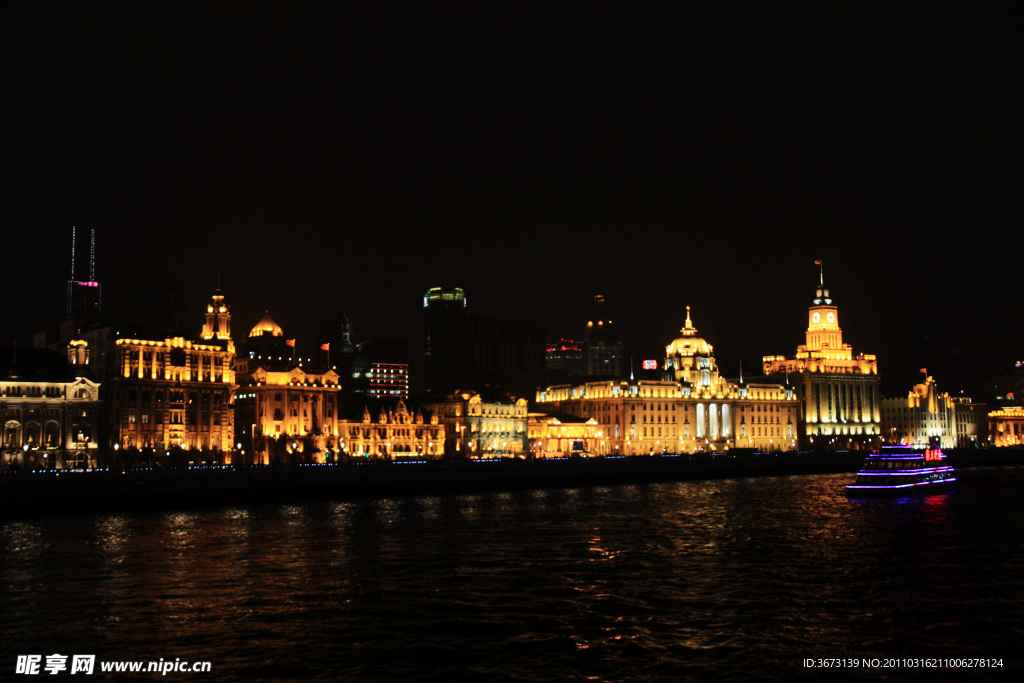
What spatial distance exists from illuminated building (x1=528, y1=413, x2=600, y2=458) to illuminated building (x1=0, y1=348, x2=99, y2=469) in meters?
79.2

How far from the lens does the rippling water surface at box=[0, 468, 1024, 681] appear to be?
32.9 m

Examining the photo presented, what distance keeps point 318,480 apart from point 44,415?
33655 mm

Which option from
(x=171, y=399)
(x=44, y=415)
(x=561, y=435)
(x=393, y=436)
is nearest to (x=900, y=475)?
(x=393, y=436)

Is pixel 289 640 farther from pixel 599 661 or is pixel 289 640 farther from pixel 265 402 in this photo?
pixel 265 402

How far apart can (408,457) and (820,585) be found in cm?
11047

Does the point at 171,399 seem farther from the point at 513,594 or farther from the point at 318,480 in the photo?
the point at 513,594

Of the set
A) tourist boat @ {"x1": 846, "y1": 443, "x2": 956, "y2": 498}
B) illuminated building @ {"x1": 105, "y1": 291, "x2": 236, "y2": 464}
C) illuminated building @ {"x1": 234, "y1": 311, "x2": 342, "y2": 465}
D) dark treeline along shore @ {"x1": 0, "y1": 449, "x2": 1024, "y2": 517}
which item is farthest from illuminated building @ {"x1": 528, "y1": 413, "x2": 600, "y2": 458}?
tourist boat @ {"x1": 846, "y1": 443, "x2": 956, "y2": 498}

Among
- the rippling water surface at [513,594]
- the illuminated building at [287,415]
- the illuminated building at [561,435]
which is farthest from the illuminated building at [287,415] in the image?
the rippling water surface at [513,594]

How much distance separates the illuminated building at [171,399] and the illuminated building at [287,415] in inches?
171

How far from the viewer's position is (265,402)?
467 ft

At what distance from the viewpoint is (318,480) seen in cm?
10675

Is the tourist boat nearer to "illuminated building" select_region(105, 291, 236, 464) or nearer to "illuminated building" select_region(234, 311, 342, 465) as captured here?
"illuminated building" select_region(234, 311, 342, 465)

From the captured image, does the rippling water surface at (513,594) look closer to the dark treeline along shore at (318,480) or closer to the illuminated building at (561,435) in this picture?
the dark treeline along shore at (318,480)

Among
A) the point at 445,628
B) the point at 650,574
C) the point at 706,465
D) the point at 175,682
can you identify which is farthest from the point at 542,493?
the point at 175,682
